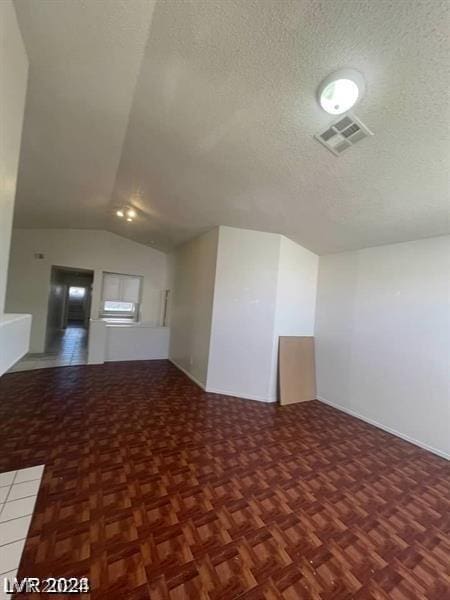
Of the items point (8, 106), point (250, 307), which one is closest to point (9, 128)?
point (8, 106)

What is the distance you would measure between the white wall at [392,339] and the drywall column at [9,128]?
386 cm

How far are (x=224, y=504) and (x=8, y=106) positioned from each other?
271 cm

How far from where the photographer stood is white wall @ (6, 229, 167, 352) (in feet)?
17.2

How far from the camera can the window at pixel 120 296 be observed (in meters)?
6.25

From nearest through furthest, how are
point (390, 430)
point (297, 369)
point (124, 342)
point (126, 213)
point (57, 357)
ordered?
1. point (390, 430)
2. point (297, 369)
3. point (126, 213)
4. point (57, 357)
5. point (124, 342)

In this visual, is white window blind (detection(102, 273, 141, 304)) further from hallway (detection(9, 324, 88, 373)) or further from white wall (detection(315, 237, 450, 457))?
white wall (detection(315, 237, 450, 457))

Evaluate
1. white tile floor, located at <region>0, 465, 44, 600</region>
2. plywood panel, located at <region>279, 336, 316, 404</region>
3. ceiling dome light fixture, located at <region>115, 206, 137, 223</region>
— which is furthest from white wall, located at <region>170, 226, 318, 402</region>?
white tile floor, located at <region>0, 465, 44, 600</region>

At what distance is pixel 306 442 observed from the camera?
2.72 m

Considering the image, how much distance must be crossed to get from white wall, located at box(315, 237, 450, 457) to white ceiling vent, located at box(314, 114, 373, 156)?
195cm

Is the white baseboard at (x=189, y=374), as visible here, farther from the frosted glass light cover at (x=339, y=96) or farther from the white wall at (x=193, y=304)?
the frosted glass light cover at (x=339, y=96)

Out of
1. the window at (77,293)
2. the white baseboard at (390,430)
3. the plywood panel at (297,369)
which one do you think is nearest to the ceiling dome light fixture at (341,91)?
the plywood panel at (297,369)

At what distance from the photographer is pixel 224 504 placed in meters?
1.73

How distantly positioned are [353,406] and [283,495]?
2.25 metres

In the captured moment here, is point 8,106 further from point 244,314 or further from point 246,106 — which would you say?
point 244,314
